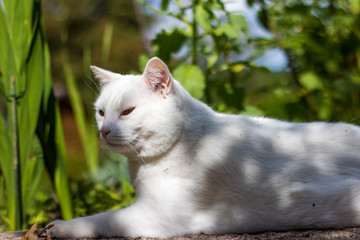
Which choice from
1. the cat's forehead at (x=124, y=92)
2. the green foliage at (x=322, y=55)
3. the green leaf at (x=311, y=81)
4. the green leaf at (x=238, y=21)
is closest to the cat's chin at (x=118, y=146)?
the cat's forehead at (x=124, y=92)

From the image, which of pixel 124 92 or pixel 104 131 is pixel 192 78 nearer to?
pixel 124 92

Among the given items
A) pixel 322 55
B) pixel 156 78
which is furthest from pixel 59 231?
pixel 322 55

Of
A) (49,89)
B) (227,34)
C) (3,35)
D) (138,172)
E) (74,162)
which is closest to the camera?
(138,172)

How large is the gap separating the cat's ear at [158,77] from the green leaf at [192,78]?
57 centimetres

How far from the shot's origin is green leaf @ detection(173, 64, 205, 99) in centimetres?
204

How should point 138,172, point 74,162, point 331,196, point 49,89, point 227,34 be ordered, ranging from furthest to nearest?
1. point 74,162
2. point 227,34
3. point 49,89
4. point 138,172
5. point 331,196

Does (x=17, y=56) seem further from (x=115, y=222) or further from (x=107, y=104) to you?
(x=115, y=222)

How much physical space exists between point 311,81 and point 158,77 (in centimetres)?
190

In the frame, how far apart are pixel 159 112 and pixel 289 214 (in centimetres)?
61

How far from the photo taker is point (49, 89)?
6.44 feet

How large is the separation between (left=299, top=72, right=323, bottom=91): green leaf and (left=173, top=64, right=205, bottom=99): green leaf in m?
1.22

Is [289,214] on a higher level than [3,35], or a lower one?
lower

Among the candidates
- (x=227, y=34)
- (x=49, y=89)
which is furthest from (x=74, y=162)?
(x=227, y=34)

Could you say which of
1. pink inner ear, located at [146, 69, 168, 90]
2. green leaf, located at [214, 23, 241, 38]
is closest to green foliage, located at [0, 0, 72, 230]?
pink inner ear, located at [146, 69, 168, 90]
